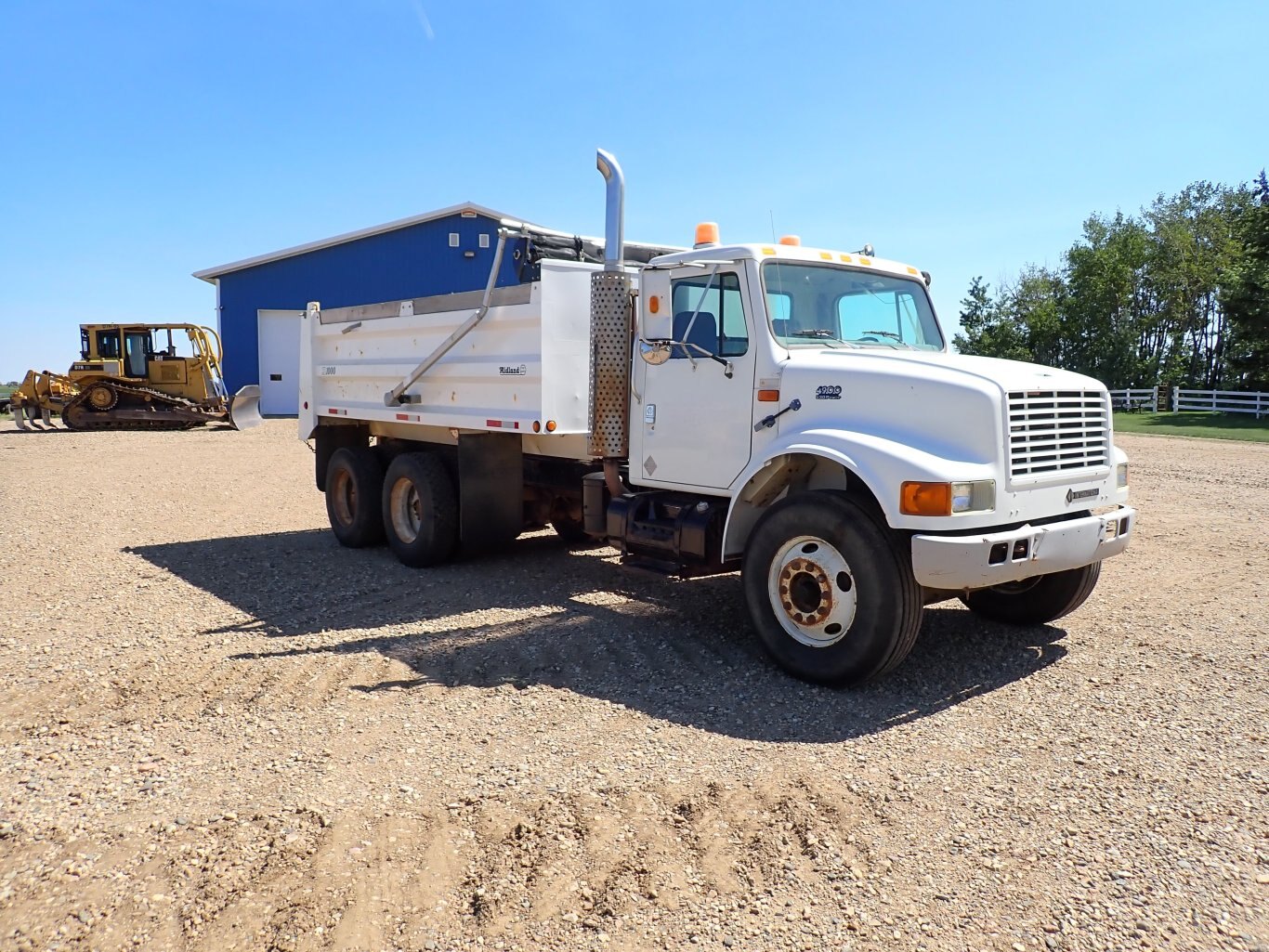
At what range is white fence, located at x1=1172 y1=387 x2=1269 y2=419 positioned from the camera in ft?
111

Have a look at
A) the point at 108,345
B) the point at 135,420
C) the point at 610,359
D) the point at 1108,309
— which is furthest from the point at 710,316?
the point at 1108,309

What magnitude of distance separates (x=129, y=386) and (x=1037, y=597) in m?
24.6

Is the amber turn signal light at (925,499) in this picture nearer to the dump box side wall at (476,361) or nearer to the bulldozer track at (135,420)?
the dump box side wall at (476,361)

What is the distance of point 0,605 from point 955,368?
6.72 m

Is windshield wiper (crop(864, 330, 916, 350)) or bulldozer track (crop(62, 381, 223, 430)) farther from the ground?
windshield wiper (crop(864, 330, 916, 350))

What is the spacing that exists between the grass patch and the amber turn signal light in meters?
22.9

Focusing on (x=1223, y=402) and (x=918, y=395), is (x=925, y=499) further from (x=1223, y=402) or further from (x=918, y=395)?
(x=1223, y=402)

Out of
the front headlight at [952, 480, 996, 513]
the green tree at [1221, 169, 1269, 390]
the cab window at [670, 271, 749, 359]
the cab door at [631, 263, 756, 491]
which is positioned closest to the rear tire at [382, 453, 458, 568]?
the cab door at [631, 263, 756, 491]

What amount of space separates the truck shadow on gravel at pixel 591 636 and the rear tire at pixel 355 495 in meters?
0.45

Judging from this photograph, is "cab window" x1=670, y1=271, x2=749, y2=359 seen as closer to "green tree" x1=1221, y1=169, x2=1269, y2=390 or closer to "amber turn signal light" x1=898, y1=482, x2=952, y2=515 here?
"amber turn signal light" x1=898, y1=482, x2=952, y2=515

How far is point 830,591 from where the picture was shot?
17.6 feet

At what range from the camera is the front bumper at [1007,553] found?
4.89m

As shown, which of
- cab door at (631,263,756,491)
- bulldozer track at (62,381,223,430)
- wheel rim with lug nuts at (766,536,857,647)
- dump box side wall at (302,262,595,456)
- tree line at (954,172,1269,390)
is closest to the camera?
wheel rim with lug nuts at (766,536,857,647)

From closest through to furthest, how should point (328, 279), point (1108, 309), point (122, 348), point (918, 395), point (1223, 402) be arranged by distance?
point (918, 395) < point (122, 348) < point (328, 279) < point (1223, 402) < point (1108, 309)
